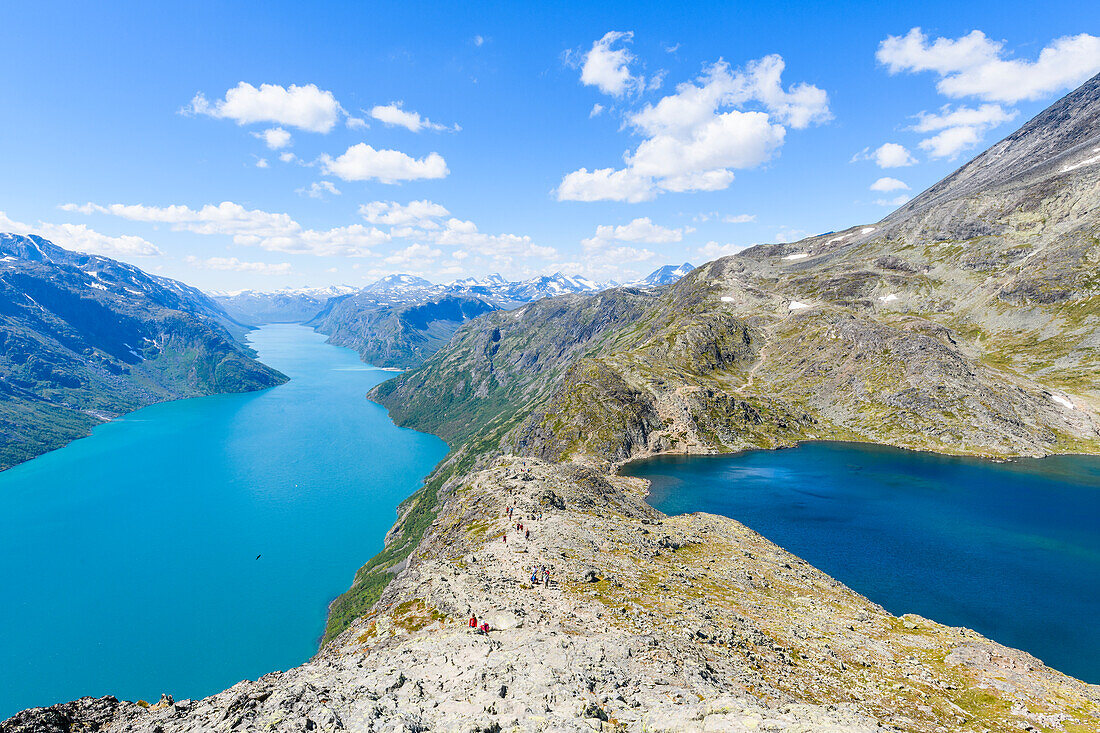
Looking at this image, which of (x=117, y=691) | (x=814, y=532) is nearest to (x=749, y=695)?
(x=814, y=532)

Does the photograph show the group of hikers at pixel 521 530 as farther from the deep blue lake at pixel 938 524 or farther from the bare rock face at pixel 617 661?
the deep blue lake at pixel 938 524

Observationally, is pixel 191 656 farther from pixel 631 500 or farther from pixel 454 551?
pixel 631 500

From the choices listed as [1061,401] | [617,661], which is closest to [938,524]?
[617,661]

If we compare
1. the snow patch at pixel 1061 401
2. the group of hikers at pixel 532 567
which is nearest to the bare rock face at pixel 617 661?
the group of hikers at pixel 532 567

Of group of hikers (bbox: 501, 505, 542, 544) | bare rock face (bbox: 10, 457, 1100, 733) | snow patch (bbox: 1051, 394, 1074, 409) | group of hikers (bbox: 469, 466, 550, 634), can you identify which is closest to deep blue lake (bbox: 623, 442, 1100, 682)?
bare rock face (bbox: 10, 457, 1100, 733)

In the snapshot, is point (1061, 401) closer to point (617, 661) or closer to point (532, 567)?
point (532, 567)

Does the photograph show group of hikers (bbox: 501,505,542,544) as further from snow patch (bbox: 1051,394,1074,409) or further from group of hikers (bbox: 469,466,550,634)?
snow patch (bbox: 1051,394,1074,409)

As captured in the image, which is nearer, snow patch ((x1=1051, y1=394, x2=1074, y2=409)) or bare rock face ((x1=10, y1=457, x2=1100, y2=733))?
bare rock face ((x1=10, y1=457, x2=1100, y2=733))
